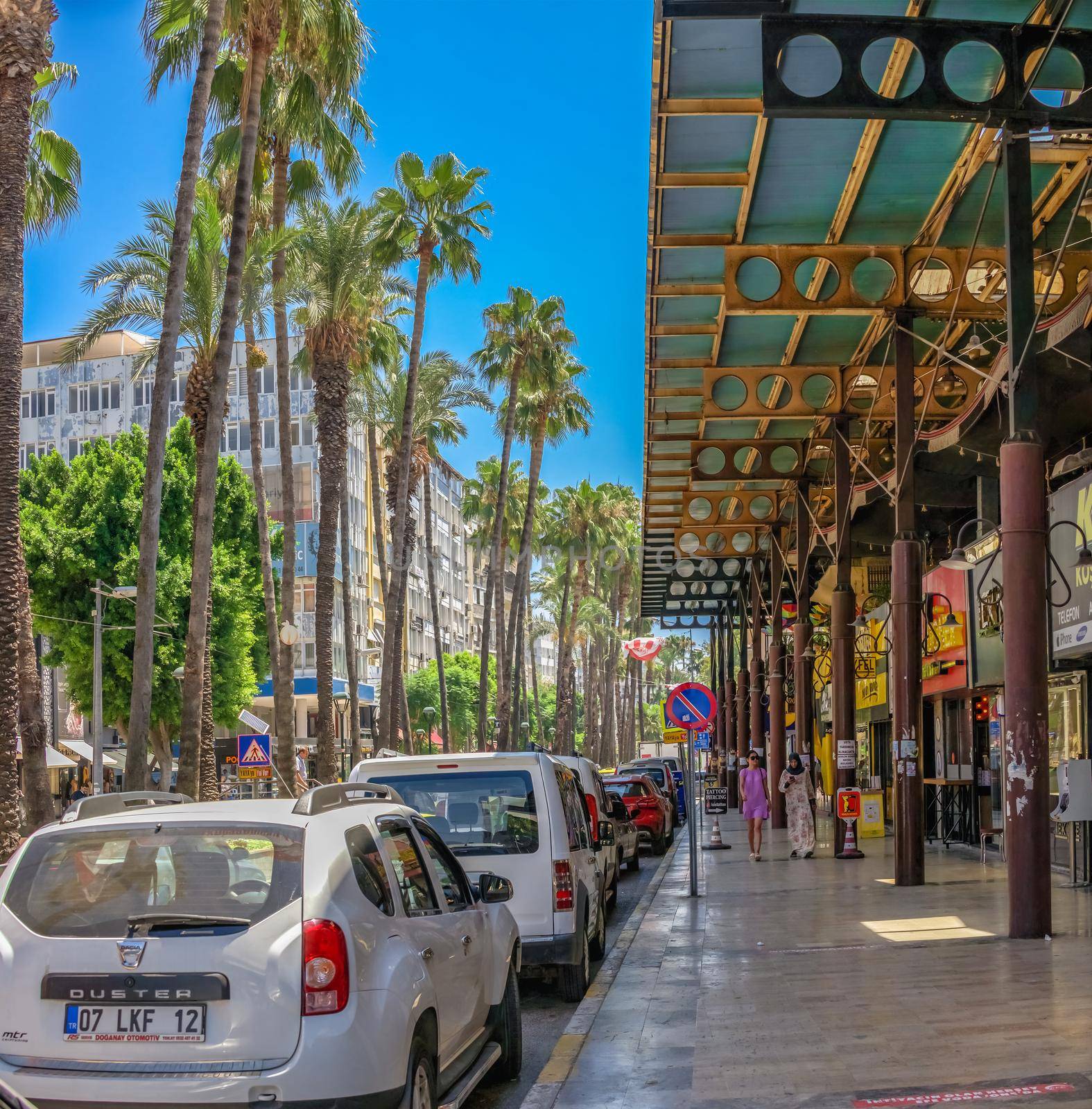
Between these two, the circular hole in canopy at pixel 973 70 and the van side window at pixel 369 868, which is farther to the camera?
the circular hole in canopy at pixel 973 70

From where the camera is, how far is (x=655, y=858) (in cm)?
2816

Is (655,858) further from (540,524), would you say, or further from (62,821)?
(540,524)

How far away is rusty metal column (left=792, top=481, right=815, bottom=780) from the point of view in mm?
28484

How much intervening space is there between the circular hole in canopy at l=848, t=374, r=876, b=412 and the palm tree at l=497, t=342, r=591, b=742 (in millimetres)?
29260

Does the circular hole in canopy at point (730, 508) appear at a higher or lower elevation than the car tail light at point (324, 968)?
higher

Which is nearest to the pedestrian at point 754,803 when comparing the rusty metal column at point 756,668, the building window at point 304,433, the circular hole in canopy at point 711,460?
the circular hole in canopy at point 711,460

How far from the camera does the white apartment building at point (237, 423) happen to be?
255ft

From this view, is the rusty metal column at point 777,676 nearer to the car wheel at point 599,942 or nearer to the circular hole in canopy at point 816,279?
the circular hole in canopy at point 816,279

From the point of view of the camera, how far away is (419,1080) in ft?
19.1

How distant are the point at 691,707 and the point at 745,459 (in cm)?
912

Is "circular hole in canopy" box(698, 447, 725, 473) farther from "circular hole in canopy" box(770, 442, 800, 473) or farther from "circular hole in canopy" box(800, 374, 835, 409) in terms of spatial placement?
"circular hole in canopy" box(800, 374, 835, 409)

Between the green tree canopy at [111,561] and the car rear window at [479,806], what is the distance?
33585 millimetres

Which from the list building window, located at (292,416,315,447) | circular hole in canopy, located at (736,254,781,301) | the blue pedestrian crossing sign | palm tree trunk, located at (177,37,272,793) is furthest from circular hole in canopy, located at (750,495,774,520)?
building window, located at (292,416,315,447)

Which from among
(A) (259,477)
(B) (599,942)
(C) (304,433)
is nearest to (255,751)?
(A) (259,477)
